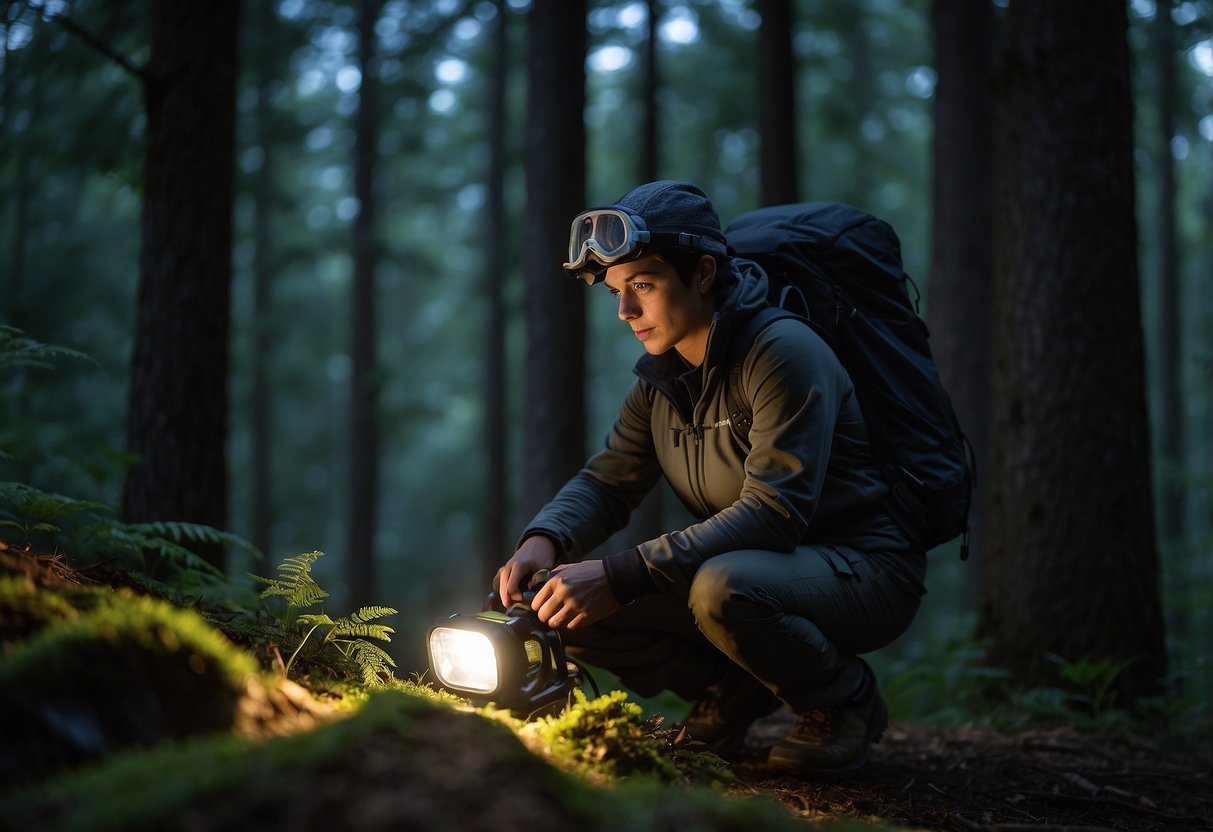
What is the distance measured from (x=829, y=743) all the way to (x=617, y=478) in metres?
1.44

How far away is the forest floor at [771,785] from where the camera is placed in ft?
4.85

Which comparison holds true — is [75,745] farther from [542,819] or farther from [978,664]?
[978,664]

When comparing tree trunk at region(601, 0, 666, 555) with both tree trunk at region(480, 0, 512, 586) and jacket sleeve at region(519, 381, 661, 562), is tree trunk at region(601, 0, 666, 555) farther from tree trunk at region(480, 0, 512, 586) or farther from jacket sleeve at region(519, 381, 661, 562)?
jacket sleeve at region(519, 381, 661, 562)

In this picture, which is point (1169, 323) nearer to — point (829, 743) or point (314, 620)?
point (829, 743)

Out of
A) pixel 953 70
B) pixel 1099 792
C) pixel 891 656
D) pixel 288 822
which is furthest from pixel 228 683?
pixel 891 656

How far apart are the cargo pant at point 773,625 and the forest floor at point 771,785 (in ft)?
1.41

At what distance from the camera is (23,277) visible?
14773 millimetres

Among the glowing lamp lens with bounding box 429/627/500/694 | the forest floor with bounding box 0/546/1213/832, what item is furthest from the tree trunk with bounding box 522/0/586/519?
the glowing lamp lens with bounding box 429/627/500/694

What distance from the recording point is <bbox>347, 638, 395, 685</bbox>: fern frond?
114 inches

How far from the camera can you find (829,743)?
137 inches

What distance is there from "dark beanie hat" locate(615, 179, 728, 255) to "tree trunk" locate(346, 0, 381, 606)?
36.7ft

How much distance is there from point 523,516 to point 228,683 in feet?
17.4

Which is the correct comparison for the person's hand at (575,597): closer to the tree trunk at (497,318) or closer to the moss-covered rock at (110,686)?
the moss-covered rock at (110,686)

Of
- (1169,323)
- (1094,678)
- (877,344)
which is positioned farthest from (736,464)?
(1169,323)
